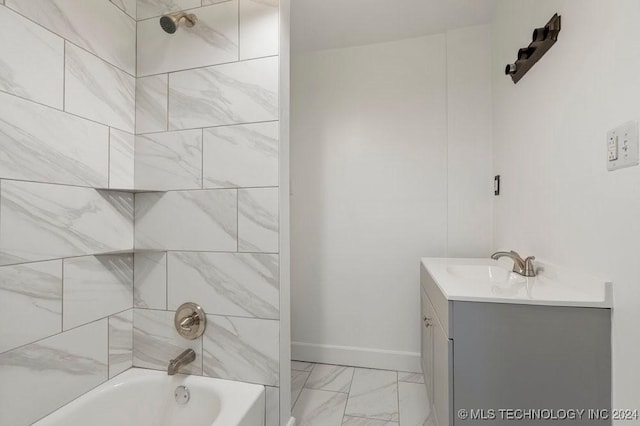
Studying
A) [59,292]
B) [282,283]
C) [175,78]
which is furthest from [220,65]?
[59,292]

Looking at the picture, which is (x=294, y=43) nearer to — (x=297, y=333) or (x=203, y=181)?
(x=203, y=181)

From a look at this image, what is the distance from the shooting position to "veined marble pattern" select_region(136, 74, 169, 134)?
1.46m

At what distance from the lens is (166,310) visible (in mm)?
1450

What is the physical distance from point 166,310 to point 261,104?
3.67 feet

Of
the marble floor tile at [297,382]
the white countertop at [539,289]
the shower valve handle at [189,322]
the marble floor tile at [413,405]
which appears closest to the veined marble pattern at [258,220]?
the shower valve handle at [189,322]

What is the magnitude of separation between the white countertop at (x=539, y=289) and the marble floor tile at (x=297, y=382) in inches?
47.3

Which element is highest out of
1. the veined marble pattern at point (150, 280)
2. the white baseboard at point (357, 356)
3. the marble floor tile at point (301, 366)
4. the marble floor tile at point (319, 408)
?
the veined marble pattern at point (150, 280)

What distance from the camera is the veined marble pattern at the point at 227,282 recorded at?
134 cm

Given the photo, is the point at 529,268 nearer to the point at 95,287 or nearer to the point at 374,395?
the point at 374,395

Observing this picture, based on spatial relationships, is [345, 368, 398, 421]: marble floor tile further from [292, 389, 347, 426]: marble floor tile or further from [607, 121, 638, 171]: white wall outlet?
[607, 121, 638, 171]: white wall outlet

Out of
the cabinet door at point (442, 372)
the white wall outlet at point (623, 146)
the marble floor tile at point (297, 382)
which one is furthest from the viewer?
the marble floor tile at point (297, 382)

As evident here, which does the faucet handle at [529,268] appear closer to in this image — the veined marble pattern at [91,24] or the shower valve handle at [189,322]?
the shower valve handle at [189,322]

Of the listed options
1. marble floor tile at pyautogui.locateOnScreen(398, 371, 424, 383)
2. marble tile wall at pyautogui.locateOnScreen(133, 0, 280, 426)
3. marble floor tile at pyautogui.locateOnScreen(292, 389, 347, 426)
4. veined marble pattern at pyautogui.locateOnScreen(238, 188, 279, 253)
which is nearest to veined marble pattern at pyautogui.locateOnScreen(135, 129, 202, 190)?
marble tile wall at pyautogui.locateOnScreen(133, 0, 280, 426)

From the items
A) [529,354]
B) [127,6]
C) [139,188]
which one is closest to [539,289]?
[529,354]
